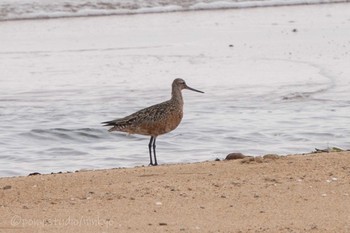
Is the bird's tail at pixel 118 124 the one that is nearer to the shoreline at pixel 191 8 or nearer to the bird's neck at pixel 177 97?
the bird's neck at pixel 177 97

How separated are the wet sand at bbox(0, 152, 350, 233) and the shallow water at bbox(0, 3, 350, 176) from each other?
2.07m

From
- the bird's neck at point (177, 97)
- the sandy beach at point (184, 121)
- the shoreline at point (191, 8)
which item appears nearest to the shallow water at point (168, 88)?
the sandy beach at point (184, 121)

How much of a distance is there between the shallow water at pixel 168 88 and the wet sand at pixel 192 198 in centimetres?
207

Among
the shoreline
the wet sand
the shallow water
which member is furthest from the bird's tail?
the shoreline

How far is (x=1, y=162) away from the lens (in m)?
11.5

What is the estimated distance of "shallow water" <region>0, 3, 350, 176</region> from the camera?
1229cm

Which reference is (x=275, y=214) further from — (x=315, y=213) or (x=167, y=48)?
(x=167, y=48)

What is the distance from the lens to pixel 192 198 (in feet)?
27.2

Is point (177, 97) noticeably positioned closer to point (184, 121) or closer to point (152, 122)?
point (152, 122)

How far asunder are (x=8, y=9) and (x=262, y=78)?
10860mm

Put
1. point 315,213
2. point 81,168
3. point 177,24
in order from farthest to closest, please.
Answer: point 177,24 → point 81,168 → point 315,213

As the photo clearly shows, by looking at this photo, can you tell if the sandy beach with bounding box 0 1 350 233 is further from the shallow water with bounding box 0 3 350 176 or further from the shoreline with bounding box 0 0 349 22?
the shoreline with bounding box 0 0 349 22

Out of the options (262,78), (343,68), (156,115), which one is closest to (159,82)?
(262,78)

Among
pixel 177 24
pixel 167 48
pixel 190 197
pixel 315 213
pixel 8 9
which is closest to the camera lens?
pixel 315 213
